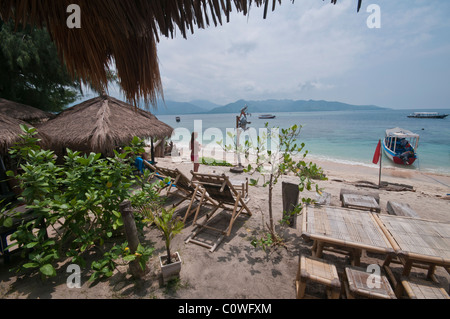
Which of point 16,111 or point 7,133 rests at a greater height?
point 16,111

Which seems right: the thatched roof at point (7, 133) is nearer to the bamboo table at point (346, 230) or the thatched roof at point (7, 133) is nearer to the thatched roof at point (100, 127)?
the thatched roof at point (100, 127)

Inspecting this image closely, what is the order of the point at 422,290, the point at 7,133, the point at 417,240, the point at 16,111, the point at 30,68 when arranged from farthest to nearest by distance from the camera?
the point at 30,68 → the point at 16,111 → the point at 7,133 → the point at 417,240 → the point at 422,290

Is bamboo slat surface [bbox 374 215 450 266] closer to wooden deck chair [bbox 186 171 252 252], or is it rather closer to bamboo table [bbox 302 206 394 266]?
bamboo table [bbox 302 206 394 266]

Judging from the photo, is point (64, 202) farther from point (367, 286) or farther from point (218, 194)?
point (367, 286)

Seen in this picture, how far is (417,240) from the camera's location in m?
1.91

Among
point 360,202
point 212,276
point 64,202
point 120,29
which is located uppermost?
point 120,29

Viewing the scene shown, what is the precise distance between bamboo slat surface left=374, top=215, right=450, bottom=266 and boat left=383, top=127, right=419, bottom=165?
1403 centimetres

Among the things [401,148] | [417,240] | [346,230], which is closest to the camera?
[417,240]

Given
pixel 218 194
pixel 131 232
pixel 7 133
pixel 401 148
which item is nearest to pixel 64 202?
pixel 131 232

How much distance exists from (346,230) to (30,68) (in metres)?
10.8

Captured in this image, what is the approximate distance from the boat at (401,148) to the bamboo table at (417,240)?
14.0 m

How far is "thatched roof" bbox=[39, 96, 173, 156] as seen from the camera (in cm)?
→ 482

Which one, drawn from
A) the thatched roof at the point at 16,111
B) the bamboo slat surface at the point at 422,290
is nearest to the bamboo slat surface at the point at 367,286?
the bamboo slat surface at the point at 422,290
